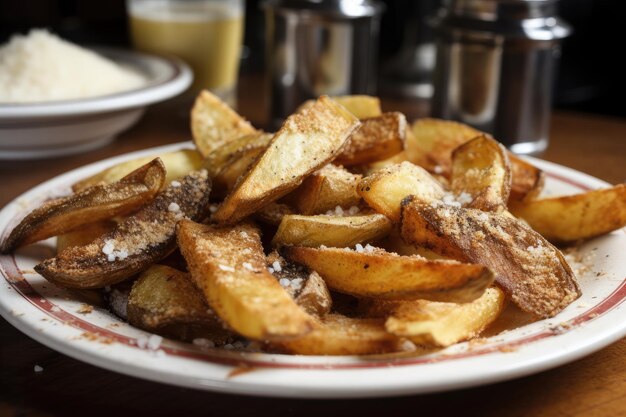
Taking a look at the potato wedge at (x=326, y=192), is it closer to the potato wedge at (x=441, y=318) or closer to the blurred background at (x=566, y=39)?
the potato wedge at (x=441, y=318)

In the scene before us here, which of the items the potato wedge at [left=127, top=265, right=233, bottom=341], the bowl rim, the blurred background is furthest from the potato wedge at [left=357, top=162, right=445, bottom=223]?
the blurred background

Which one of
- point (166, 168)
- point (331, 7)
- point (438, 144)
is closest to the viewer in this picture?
point (166, 168)

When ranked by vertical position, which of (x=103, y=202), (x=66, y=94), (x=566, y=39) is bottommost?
(x=566, y=39)

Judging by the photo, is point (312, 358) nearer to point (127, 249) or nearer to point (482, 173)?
point (127, 249)

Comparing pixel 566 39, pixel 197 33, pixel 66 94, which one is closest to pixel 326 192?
pixel 66 94

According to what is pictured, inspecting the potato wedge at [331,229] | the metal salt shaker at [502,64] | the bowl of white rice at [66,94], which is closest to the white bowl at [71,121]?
the bowl of white rice at [66,94]

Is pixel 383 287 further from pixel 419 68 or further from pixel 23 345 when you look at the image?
pixel 419 68

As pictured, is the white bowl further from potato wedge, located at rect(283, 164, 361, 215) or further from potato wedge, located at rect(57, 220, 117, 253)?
potato wedge, located at rect(283, 164, 361, 215)
